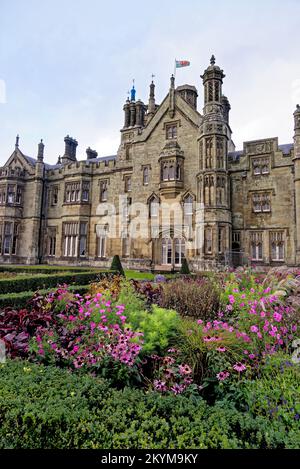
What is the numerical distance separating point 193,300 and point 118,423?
507 cm

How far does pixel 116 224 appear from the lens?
84.9 feet

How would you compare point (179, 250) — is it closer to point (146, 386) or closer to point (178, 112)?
point (178, 112)

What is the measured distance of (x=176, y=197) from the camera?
22453 mm

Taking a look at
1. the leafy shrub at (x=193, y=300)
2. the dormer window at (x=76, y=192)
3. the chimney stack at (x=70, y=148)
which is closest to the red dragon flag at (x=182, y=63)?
the dormer window at (x=76, y=192)

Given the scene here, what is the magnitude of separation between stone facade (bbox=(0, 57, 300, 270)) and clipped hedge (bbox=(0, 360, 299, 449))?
17612 mm

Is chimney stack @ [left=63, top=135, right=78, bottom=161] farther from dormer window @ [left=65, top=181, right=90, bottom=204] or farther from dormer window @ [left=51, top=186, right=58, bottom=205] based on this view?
dormer window @ [left=65, top=181, right=90, bottom=204]

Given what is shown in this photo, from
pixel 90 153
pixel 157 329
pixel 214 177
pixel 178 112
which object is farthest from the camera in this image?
pixel 90 153

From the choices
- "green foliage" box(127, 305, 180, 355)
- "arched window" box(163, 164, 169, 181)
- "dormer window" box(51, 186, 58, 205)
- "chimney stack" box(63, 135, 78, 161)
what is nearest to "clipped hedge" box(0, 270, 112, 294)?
"green foliage" box(127, 305, 180, 355)

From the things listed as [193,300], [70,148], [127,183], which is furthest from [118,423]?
[70,148]

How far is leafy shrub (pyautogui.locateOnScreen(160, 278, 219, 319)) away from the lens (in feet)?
22.9

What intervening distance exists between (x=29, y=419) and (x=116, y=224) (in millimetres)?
23683

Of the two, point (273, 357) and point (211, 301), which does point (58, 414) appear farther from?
point (211, 301)

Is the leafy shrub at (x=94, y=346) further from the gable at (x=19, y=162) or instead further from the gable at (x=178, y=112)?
the gable at (x=19, y=162)

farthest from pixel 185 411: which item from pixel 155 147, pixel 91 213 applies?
pixel 91 213
